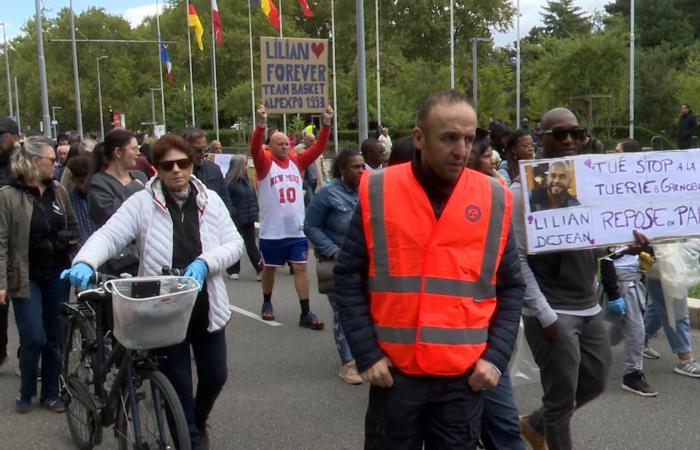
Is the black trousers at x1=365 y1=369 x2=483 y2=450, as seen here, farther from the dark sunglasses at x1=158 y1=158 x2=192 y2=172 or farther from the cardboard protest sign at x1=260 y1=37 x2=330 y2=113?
the cardboard protest sign at x1=260 y1=37 x2=330 y2=113

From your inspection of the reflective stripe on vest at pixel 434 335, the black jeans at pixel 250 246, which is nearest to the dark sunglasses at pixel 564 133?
the reflective stripe on vest at pixel 434 335

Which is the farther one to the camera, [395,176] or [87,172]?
[87,172]

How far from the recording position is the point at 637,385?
19.7 feet

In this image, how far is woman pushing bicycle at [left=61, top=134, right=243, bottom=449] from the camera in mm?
4320

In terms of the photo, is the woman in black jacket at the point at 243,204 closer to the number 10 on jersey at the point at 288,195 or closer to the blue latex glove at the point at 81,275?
the number 10 on jersey at the point at 288,195

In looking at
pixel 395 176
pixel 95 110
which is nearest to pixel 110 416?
pixel 395 176

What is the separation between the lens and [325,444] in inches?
205

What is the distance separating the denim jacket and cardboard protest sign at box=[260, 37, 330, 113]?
4402 millimetres

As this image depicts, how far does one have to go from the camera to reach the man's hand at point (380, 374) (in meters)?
3.04

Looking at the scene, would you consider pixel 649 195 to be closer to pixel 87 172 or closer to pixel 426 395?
pixel 426 395

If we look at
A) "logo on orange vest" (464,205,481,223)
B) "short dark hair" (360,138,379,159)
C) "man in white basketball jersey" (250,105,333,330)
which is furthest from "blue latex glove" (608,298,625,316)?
"man in white basketball jersey" (250,105,333,330)

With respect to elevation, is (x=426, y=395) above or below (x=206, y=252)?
below

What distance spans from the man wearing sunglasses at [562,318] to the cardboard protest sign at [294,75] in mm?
6727

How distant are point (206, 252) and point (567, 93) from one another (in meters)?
31.1
